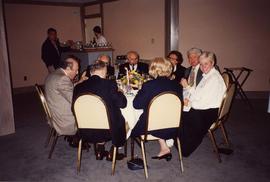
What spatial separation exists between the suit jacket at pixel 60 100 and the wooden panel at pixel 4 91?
133cm

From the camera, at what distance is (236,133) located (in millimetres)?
3971

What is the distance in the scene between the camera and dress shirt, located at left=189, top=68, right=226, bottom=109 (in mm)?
2896

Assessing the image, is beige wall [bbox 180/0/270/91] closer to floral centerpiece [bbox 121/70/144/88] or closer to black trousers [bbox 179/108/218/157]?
floral centerpiece [bbox 121/70/144/88]

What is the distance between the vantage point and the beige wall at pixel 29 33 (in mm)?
7328

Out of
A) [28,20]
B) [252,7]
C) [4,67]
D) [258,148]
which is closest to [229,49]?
[252,7]

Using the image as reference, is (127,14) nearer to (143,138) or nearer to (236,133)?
(236,133)

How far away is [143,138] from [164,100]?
19.5 inches

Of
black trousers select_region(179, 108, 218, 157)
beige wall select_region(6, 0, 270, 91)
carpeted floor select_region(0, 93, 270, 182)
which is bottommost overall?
carpeted floor select_region(0, 93, 270, 182)

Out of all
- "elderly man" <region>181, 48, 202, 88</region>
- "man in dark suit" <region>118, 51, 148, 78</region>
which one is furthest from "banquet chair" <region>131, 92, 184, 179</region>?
"man in dark suit" <region>118, 51, 148, 78</region>

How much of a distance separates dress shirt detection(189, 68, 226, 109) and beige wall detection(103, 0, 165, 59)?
144 inches

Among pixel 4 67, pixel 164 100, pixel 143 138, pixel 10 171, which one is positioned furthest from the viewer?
pixel 4 67

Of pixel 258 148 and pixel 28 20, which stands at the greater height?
pixel 28 20

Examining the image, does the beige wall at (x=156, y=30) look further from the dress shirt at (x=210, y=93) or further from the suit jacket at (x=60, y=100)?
the suit jacket at (x=60, y=100)

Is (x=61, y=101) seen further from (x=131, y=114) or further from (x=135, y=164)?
(x=135, y=164)
